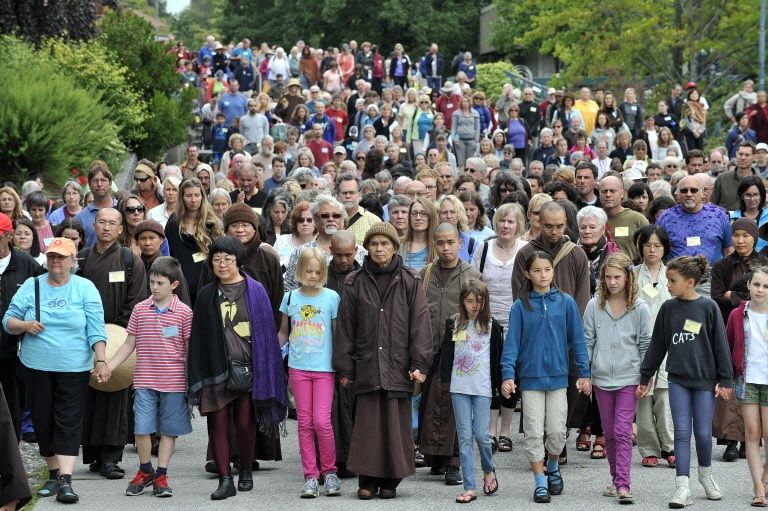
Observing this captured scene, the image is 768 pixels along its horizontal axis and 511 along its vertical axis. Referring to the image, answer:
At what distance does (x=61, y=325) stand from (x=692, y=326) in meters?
4.40

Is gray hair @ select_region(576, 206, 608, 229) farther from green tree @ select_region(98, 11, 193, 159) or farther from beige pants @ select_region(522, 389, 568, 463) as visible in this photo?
green tree @ select_region(98, 11, 193, 159)

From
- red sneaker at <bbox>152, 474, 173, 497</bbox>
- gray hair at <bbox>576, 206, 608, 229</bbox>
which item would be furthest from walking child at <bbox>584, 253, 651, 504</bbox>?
red sneaker at <bbox>152, 474, 173, 497</bbox>

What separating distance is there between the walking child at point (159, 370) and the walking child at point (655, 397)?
11.4ft

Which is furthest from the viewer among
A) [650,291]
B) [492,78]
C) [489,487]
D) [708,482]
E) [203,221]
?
[492,78]

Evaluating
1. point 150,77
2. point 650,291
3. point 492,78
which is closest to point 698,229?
point 650,291

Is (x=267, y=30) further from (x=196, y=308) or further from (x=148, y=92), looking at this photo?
(x=196, y=308)

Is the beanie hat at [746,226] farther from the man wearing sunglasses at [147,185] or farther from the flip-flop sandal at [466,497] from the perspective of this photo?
the man wearing sunglasses at [147,185]

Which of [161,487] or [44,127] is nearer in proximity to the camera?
[161,487]

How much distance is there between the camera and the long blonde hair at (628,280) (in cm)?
985

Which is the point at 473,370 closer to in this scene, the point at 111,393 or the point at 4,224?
the point at 111,393

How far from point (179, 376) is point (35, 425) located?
1.07 metres

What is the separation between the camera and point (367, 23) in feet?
194

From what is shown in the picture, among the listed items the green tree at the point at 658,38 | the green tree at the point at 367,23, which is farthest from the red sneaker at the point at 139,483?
the green tree at the point at 367,23

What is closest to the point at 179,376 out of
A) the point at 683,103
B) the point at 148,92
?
the point at 148,92
